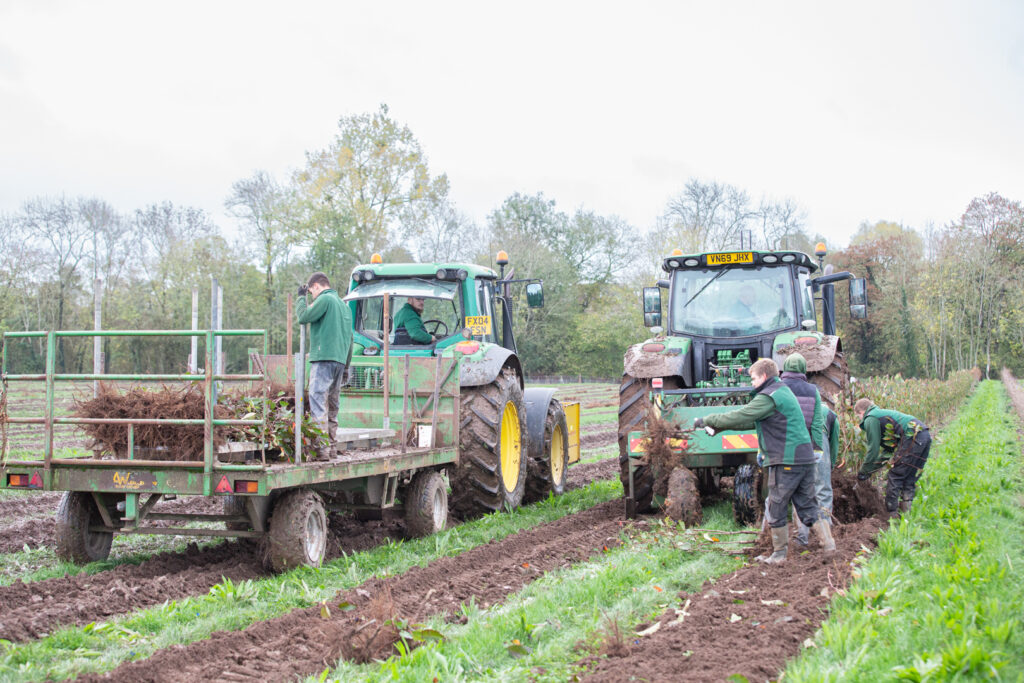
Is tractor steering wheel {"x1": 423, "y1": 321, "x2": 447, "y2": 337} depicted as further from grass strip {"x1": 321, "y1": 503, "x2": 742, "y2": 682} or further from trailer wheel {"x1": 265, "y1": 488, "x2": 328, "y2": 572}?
trailer wheel {"x1": 265, "y1": 488, "x2": 328, "y2": 572}

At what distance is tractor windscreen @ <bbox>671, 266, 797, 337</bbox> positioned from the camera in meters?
9.43

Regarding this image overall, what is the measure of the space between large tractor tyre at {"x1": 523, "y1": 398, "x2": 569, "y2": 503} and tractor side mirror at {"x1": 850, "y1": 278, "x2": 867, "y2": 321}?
338 cm

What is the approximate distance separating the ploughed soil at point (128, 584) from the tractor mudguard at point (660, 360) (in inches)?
108

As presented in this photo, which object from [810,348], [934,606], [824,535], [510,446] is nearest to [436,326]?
[510,446]

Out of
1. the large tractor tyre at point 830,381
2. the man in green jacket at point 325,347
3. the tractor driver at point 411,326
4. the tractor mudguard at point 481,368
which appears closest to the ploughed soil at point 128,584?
the man in green jacket at point 325,347

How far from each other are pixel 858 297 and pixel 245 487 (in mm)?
6411

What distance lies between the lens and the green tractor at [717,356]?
805 centimetres

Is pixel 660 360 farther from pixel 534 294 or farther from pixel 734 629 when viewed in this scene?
pixel 734 629

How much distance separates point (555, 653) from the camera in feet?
14.6

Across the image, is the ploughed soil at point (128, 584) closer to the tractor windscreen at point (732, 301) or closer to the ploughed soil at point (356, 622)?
the ploughed soil at point (356, 622)

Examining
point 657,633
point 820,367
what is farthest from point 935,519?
point 657,633

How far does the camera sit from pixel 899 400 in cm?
1758

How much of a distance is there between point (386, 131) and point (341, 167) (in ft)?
7.91

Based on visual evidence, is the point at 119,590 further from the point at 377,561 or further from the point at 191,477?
the point at 377,561
